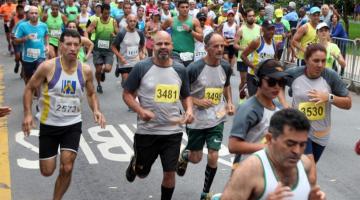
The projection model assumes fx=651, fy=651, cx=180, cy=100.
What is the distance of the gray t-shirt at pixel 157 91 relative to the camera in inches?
237

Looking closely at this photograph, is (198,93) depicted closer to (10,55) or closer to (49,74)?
(49,74)

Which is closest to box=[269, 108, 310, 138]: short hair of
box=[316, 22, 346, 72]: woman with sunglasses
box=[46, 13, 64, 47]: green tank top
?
box=[316, 22, 346, 72]: woman with sunglasses

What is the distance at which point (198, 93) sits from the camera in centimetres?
672

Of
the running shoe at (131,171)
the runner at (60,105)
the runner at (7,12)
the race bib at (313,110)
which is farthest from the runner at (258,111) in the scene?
the runner at (7,12)

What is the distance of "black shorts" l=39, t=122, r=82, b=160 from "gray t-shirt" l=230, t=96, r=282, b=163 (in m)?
2.06

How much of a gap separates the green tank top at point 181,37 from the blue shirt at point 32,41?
2.47 meters

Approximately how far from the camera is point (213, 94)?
22.1ft

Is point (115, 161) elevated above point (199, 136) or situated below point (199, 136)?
below

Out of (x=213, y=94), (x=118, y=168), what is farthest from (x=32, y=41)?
(x=213, y=94)

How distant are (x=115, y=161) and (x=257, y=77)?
376 centimetres

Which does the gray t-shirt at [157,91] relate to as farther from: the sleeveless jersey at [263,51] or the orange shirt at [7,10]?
the orange shirt at [7,10]

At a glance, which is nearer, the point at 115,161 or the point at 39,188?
the point at 39,188

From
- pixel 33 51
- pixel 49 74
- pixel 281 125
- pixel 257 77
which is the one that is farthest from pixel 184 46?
pixel 281 125

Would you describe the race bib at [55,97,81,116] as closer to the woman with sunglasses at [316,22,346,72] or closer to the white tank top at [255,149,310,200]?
the white tank top at [255,149,310,200]
